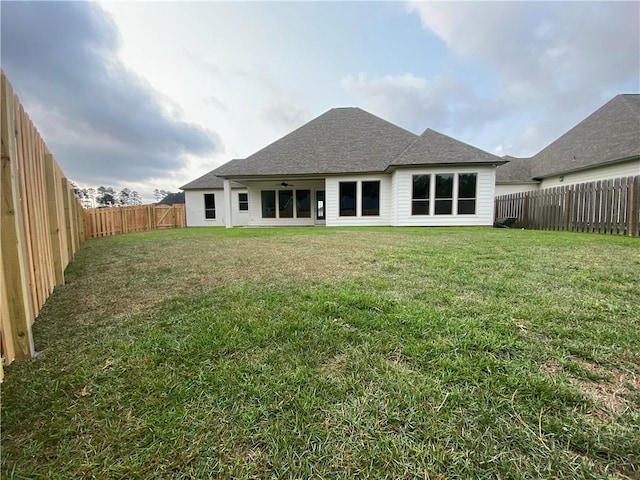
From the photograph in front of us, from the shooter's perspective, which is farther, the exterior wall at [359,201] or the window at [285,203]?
the window at [285,203]

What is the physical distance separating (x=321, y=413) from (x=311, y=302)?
1302 mm

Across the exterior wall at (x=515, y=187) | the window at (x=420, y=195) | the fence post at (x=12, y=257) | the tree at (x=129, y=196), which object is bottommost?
the fence post at (x=12, y=257)

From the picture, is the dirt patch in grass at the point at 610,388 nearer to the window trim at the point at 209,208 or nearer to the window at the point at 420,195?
the window at the point at 420,195

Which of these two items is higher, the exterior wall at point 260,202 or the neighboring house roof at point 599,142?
the neighboring house roof at point 599,142

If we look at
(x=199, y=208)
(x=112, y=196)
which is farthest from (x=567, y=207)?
(x=112, y=196)

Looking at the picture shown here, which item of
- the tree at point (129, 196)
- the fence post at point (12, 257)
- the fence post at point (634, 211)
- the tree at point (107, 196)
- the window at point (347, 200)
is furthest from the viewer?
the tree at point (129, 196)

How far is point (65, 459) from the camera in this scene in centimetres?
109

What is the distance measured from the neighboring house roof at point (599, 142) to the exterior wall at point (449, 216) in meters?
4.87

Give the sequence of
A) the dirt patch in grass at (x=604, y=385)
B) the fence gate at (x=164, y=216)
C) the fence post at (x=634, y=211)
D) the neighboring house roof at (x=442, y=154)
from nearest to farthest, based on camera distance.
A: 1. the dirt patch in grass at (x=604, y=385)
2. the fence post at (x=634, y=211)
3. the neighboring house roof at (x=442, y=154)
4. the fence gate at (x=164, y=216)

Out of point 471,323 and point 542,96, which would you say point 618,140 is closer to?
point 542,96

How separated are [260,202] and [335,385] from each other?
16108 millimetres

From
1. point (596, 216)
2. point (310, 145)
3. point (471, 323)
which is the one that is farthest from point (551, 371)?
point (310, 145)

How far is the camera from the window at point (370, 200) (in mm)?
13797

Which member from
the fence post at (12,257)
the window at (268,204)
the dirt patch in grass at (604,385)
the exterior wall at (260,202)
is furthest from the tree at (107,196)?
the dirt patch in grass at (604,385)
